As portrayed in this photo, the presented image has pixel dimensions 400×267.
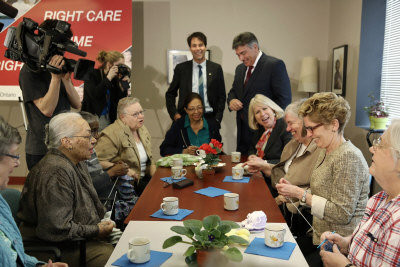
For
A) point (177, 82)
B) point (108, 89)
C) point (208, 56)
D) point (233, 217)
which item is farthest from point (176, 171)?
point (208, 56)

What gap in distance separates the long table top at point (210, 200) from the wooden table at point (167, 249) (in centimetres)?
11

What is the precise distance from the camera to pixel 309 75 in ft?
16.9

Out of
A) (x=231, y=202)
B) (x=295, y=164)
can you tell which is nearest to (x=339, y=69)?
(x=295, y=164)

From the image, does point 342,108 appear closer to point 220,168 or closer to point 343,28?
point 220,168

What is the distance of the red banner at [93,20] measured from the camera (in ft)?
15.6

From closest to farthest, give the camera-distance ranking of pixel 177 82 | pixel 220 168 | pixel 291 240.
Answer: pixel 291 240, pixel 220 168, pixel 177 82

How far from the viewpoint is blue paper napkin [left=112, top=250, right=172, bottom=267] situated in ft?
4.54

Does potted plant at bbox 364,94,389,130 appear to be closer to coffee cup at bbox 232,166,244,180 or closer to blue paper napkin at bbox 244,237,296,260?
coffee cup at bbox 232,166,244,180

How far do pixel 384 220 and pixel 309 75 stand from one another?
4.01m

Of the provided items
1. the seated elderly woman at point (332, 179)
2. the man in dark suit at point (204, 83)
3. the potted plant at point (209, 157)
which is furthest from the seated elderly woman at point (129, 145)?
the seated elderly woman at point (332, 179)

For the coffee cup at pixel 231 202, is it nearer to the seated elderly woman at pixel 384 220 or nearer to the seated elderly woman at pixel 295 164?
the seated elderly woman at pixel 295 164

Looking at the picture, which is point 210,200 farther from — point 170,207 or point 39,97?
point 39,97

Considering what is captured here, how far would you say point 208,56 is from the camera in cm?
545

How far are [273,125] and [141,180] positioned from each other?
124cm
